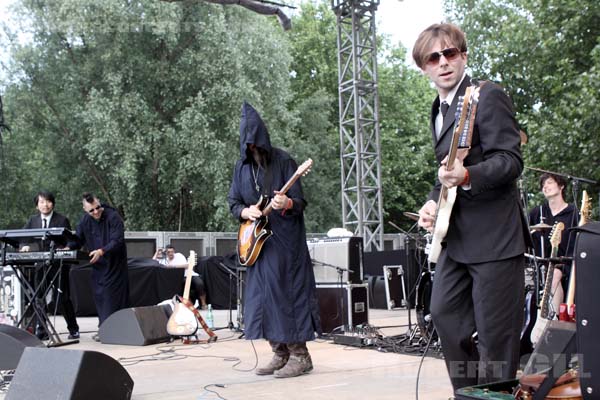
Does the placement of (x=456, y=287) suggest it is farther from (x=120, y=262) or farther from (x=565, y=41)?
(x=565, y=41)

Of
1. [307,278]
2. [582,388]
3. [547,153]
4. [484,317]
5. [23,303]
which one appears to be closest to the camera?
[582,388]

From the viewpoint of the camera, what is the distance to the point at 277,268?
4984 mm

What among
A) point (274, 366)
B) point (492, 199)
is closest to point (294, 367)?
point (274, 366)

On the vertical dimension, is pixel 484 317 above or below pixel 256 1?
below

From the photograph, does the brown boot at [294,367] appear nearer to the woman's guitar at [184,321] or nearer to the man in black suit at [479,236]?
the man in black suit at [479,236]

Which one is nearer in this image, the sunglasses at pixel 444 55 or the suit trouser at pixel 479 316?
the suit trouser at pixel 479 316

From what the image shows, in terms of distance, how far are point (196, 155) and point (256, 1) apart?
6832 millimetres

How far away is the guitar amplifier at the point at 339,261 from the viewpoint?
26.2 feet

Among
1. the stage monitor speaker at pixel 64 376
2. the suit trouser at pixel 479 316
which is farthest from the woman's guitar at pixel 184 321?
the suit trouser at pixel 479 316

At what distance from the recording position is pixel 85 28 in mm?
18578

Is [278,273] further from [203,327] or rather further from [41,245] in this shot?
[41,245]

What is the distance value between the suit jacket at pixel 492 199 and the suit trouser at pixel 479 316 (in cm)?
6

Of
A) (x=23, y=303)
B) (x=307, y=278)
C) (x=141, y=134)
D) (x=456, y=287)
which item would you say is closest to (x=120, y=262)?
(x=23, y=303)

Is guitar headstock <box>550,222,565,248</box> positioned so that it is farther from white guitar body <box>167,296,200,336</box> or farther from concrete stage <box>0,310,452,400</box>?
white guitar body <box>167,296,200,336</box>
